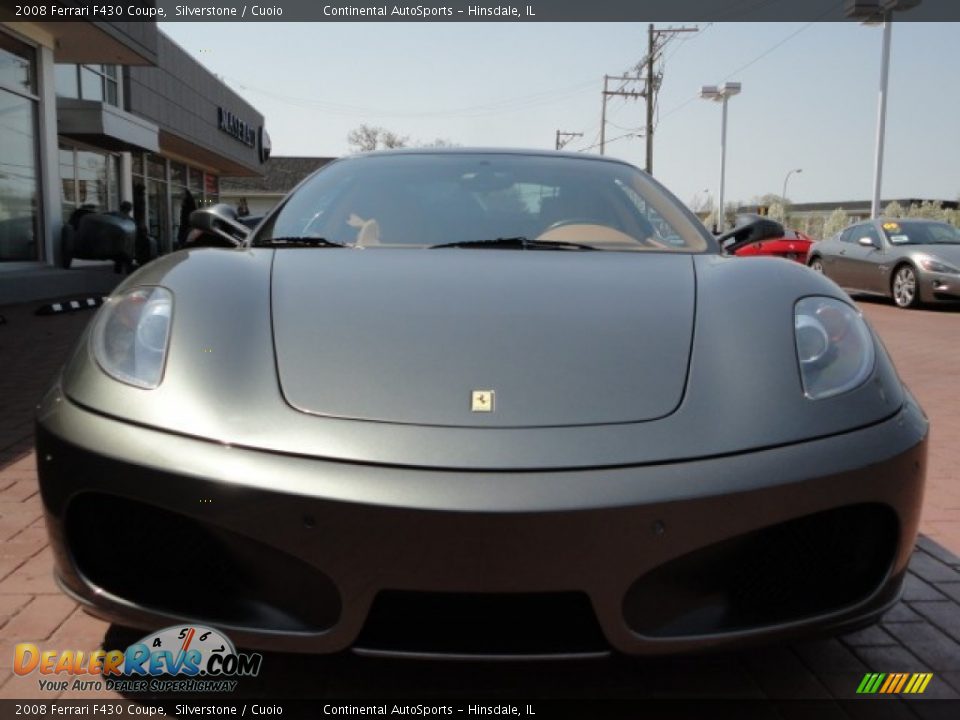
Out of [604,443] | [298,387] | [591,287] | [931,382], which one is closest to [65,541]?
[298,387]

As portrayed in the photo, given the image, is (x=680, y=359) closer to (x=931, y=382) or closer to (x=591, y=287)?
(x=591, y=287)

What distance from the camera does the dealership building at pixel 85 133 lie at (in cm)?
1113

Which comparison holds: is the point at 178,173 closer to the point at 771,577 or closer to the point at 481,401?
the point at 481,401

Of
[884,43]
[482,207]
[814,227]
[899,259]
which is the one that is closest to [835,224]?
[814,227]

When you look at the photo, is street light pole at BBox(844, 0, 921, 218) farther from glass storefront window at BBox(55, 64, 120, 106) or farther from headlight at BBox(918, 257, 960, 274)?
glass storefront window at BBox(55, 64, 120, 106)

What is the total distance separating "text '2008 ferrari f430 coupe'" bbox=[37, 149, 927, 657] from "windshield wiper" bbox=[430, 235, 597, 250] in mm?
493

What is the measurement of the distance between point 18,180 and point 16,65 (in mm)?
1529

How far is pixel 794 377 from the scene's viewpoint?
1.70 meters

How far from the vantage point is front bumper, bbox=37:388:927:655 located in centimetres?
137

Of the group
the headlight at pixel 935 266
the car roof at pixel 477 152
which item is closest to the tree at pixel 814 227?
the headlight at pixel 935 266

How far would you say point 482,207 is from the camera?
2.72 m

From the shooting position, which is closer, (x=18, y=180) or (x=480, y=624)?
(x=480, y=624)

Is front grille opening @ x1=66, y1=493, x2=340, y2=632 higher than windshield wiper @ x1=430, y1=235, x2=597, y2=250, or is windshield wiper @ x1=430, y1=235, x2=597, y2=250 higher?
windshield wiper @ x1=430, y1=235, x2=597, y2=250

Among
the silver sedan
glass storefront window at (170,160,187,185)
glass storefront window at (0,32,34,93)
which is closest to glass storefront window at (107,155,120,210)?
glass storefront window at (0,32,34,93)
